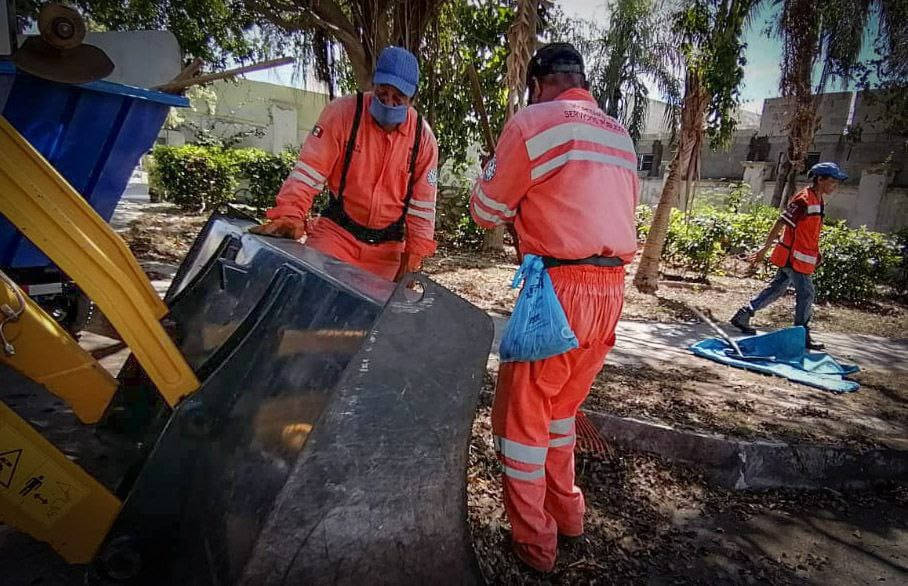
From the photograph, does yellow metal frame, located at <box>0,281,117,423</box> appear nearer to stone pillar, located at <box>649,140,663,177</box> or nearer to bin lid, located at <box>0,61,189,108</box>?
bin lid, located at <box>0,61,189,108</box>

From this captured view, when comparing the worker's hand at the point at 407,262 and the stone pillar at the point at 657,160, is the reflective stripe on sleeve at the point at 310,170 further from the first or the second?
the stone pillar at the point at 657,160

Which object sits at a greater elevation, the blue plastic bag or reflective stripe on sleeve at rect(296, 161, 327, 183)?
reflective stripe on sleeve at rect(296, 161, 327, 183)

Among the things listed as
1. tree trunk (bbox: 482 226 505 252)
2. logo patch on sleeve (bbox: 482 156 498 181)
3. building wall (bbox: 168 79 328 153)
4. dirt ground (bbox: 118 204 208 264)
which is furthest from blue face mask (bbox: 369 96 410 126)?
building wall (bbox: 168 79 328 153)

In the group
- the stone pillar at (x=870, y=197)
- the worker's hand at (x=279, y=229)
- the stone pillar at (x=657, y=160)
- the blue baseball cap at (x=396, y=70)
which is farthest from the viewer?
the stone pillar at (x=657, y=160)

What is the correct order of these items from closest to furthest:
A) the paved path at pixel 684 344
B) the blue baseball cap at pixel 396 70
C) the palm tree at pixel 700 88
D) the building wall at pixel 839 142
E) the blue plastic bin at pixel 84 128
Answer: the blue plastic bin at pixel 84 128
the blue baseball cap at pixel 396 70
the paved path at pixel 684 344
the palm tree at pixel 700 88
the building wall at pixel 839 142

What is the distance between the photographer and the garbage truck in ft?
3.83

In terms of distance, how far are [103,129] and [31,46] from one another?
83 cm

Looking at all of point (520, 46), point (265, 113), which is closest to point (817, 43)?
point (520, 46)

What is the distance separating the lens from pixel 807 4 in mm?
9648

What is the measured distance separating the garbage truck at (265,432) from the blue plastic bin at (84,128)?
4.48 ft

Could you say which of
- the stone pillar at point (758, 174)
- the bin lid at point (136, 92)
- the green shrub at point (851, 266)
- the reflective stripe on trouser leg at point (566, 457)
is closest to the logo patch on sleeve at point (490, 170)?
the reflective stripe on trouser leg at point (566, 457)

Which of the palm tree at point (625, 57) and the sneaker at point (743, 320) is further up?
A: the palm tree at point (625, 57)

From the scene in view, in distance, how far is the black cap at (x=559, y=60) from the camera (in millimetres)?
2037

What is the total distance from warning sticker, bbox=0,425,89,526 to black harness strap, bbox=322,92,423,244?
176cm
